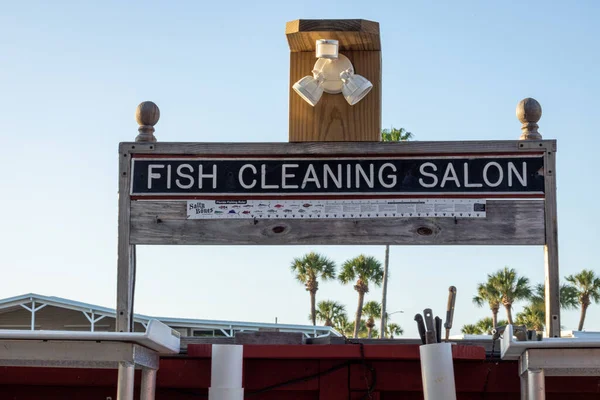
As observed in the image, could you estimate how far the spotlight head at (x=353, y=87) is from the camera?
697 centimetres

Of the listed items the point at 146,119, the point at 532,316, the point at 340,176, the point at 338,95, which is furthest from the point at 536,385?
the point at 532,316

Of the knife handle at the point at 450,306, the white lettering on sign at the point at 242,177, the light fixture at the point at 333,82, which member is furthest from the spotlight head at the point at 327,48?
the knife handle at the point at 450,306

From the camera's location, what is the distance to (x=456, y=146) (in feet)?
22.2

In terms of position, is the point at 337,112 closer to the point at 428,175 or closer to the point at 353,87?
the point at 353,87

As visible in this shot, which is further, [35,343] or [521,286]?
[521,286]

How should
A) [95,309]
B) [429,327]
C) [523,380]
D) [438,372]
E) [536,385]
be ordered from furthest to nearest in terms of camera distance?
[95,309] → [523,380] → [429,327] → [438,372] → [536,385]

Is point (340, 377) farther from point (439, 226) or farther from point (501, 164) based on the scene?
point (501, 164)

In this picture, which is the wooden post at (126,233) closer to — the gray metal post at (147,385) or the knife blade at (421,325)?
the gray metal post at (147,385)

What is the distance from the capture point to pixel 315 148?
6.88m

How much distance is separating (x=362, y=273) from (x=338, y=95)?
49.8 meters

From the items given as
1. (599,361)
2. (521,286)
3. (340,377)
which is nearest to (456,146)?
(340,377)

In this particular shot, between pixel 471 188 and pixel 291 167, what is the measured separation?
1212 millimetres

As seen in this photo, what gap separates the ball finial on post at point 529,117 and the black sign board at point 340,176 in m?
0.16

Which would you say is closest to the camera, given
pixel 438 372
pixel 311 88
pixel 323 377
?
pixel 438 372
